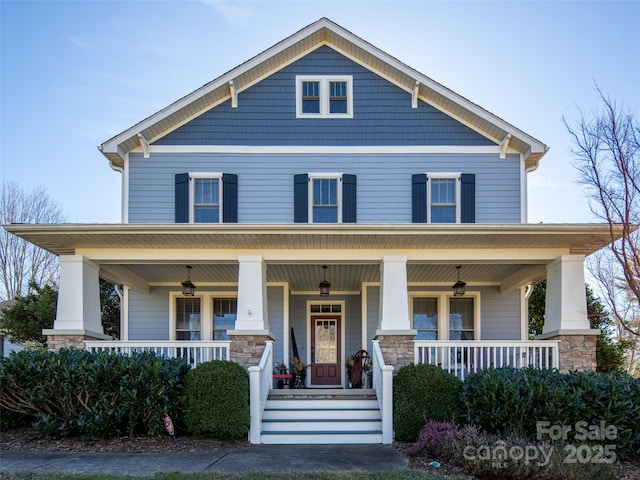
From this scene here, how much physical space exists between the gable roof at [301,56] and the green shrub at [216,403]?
6.44 meters

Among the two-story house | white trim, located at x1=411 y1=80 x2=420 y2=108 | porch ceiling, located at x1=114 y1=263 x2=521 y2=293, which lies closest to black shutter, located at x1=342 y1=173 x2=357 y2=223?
the two-story house

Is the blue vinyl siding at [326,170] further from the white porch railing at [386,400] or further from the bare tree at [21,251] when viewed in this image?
the bare tree at [21,251]

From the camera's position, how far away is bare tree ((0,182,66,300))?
24672 millimetres

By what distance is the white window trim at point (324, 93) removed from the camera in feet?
45.3

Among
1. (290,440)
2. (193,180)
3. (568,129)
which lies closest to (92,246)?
(193,180)

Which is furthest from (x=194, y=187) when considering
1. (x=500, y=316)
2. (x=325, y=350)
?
(x=500, y=316)

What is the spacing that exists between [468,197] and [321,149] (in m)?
3.54

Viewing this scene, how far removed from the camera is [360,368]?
12938 mm

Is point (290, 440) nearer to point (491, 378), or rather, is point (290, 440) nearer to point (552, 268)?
point (491, 378)

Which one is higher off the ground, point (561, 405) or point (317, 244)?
point (317, 244)

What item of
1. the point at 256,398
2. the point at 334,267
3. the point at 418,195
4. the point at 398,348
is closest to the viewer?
the point at 256,398

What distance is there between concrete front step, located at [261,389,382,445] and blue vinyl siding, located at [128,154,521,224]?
14.0ft

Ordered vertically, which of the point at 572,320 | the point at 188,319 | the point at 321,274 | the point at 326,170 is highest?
the point at 326,170

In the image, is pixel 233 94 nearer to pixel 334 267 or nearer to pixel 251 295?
pixel 334 267
